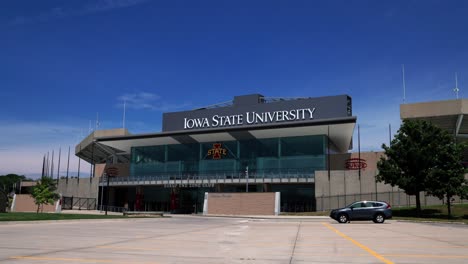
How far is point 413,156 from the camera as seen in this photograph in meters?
40.2

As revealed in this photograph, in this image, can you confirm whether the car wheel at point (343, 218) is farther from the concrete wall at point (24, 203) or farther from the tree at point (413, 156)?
the concrete wall at point (24, 203)

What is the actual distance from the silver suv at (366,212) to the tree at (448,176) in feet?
34.3

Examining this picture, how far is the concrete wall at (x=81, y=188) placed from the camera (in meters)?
75.6

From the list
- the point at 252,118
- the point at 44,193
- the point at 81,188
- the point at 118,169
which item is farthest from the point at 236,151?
the point at 81,188

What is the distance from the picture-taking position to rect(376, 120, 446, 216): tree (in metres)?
39.9

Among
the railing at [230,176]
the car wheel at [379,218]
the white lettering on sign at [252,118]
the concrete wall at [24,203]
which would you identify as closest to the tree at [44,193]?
the concrete wall at [24,203]

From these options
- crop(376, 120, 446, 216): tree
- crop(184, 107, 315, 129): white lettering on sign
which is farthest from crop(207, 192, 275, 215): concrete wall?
crop(376, 120, 446, 216): tree

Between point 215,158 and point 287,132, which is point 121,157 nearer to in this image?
point 215,158

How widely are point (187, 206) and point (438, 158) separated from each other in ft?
136

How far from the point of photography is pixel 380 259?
1053cm

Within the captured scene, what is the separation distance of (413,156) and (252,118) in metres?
30.7

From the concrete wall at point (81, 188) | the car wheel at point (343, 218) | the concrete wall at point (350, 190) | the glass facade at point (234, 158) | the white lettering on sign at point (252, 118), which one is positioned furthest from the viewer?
the concrete wall at point (81, 188)

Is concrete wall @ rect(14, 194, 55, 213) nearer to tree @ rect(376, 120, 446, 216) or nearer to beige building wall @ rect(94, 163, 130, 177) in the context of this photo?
beige building wall @ rect(94, 163, 130, 177)

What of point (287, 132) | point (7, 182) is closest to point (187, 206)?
point (287, 132)
